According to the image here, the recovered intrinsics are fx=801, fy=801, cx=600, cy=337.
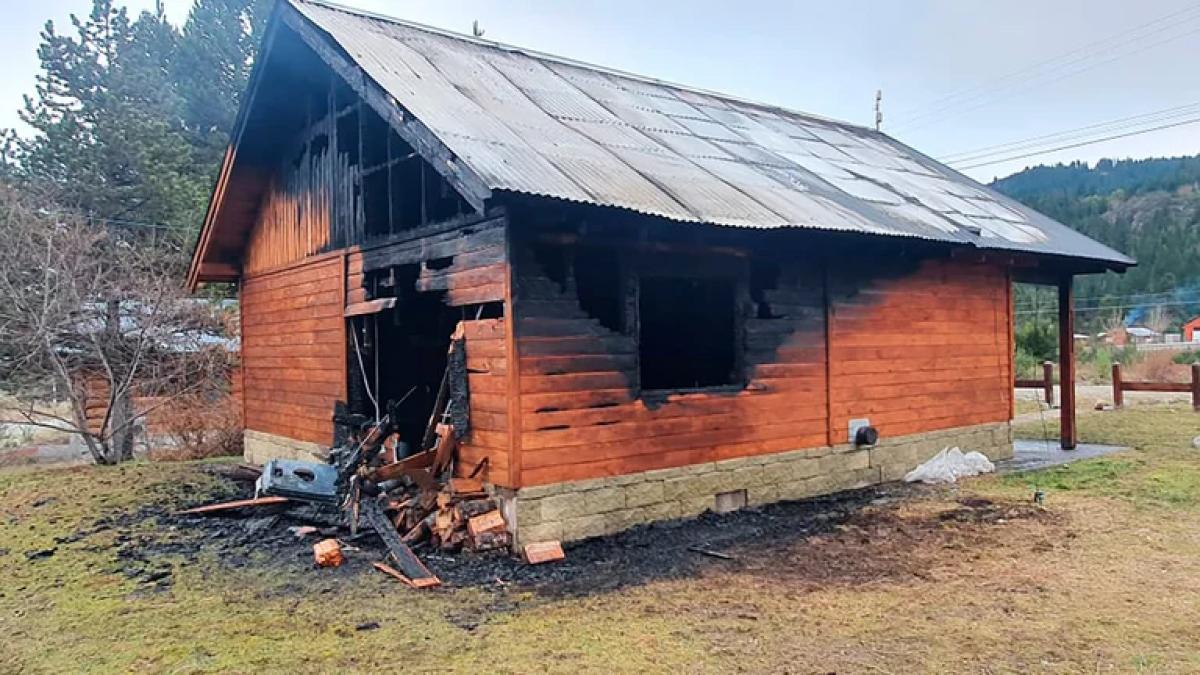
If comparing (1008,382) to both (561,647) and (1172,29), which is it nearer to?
(561,647)

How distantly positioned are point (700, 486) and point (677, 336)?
118 inches

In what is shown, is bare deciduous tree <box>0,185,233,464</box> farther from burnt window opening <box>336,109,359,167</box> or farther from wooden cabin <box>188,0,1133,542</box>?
burnt window opening <box>336,109,359,167</box>

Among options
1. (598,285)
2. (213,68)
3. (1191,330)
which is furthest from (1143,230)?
(598,285)

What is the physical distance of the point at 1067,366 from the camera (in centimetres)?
1135

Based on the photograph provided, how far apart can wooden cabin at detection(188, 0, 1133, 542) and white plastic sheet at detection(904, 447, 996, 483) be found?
0.64ft

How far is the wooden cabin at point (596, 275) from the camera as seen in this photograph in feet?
20.6

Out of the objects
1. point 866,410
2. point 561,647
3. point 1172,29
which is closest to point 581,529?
point 561,647

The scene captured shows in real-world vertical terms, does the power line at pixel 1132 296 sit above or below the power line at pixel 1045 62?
below

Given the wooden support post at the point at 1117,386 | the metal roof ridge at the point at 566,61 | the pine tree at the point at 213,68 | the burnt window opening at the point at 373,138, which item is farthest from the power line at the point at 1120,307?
the burnt window opening at the point at 373,138

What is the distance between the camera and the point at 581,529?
251 inches

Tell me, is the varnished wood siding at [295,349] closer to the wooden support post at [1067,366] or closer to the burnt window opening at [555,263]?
the burnt window opening at [555,263]

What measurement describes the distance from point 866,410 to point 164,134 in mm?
19690

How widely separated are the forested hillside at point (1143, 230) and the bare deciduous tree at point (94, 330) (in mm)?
42834

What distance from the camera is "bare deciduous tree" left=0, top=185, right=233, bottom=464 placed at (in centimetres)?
1261
